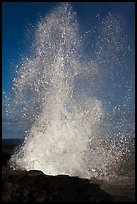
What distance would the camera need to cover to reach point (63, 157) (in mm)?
32688

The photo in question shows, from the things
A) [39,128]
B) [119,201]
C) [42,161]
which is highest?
[39,128]

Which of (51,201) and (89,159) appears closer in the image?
(51,201)

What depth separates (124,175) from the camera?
2917 cm

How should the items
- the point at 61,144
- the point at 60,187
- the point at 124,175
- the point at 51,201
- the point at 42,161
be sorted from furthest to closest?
the point at 61,144 → the point at 42,161 → the point at 124,175 → the point at 60,187 → the point at 51,201

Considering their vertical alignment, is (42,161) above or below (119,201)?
above

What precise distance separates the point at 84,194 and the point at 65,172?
1169 centimetres

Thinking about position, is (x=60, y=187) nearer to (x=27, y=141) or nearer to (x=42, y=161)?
(x=42, y=161)

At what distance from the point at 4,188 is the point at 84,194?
4.19 metres

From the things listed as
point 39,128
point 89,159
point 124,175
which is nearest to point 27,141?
point 39,128

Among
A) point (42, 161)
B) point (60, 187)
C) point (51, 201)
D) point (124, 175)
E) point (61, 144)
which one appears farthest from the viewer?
point (61, 144)

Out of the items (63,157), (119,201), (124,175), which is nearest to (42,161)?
(63,157)

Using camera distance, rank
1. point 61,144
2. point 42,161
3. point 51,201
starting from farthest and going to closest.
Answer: point 61,144
point 42,161
point 51,201

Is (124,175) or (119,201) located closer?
(119,201)

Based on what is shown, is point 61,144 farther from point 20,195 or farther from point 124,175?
point 20,195
